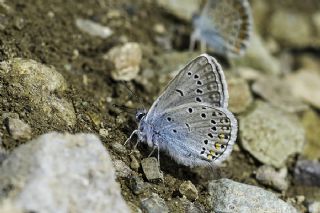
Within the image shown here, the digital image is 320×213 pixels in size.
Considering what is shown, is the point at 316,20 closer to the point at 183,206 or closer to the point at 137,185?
the point at 183,206

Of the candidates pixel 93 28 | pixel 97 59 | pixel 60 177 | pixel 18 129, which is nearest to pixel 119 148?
pixel 18 129

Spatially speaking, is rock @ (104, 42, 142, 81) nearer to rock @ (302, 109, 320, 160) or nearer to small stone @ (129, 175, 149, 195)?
small stone @ (129, 175, 149, 195)

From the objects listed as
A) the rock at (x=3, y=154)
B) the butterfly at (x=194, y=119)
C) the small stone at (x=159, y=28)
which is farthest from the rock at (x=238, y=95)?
the rock at (x=3, y=154)

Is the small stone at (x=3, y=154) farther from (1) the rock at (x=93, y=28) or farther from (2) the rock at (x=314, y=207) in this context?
(2) the rock at (x=314, y=207)

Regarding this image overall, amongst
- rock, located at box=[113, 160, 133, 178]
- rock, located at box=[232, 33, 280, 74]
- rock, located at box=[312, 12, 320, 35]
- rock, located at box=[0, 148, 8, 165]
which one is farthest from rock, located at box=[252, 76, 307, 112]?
rock, located at box=[0, 148, 8, 165]

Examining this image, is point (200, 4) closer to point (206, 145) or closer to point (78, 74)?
point (78, 74)

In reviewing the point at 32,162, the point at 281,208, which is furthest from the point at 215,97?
the point at 32,162
